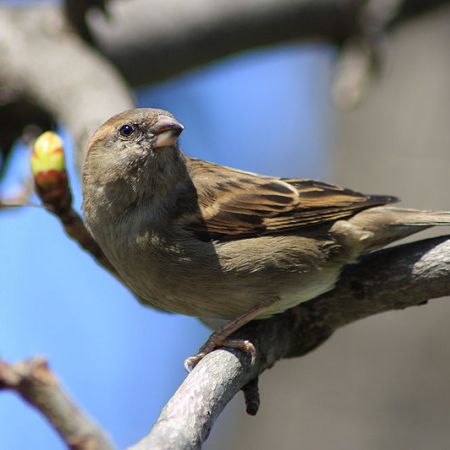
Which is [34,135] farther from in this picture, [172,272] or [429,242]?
[429,242]

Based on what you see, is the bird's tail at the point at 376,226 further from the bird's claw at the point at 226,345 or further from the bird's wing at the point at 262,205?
the bird's claw at the point at 226,345

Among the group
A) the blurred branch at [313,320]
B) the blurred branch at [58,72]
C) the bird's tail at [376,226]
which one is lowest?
the blurred branch at [313,320]

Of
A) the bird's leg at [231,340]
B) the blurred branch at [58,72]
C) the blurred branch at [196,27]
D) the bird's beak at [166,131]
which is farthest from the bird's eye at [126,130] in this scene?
the blurred branch at [196,27]

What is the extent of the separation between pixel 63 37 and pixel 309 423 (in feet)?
10.1

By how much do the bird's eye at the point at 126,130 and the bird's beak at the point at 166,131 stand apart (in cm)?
11

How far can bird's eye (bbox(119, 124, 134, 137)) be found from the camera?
3408 mm

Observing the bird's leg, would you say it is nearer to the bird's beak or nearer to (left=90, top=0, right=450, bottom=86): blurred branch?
the bird's beak

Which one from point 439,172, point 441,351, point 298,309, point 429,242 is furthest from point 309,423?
point 429,242

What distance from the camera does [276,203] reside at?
141 inches

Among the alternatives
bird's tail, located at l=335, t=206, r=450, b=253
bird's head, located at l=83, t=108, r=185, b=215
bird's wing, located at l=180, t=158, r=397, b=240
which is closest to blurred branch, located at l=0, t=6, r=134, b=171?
bird's head, located at l=83, t=108, r=185, b=215

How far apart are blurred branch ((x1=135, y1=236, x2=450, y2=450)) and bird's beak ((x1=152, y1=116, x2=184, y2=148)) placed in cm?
84

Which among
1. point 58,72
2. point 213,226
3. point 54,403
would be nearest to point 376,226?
point 213,226

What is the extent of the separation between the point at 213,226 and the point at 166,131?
0.47 m

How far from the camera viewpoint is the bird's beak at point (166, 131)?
130 inches
